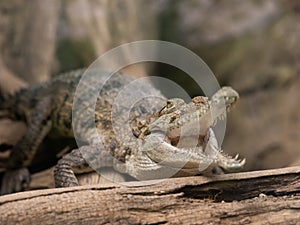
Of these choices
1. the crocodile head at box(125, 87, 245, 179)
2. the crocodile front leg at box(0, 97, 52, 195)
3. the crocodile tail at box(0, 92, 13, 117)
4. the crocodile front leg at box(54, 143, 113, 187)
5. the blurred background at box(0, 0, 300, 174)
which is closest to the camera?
the crocodile head at box(125, 87, 245, 179)

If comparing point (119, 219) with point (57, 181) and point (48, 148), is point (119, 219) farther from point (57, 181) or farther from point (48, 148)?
point (48, 148)

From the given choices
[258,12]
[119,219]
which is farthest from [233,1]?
[119,219]

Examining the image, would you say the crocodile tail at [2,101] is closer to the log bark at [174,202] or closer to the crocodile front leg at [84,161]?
the crocodile front leg at [84,161]

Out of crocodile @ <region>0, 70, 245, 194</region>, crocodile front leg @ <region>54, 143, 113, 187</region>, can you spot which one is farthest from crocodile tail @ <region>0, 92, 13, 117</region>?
crocodile front leg @ <region>54, 143, 113, 187</region>

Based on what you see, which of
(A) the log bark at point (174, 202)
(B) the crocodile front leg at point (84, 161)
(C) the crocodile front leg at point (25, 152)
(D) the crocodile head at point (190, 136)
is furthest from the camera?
(C) the crocodile front leg at point (25, 152)

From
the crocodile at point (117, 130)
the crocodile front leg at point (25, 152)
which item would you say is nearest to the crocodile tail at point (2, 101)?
the crocodile at point (117, 130)

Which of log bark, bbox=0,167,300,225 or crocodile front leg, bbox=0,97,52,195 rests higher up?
crocodile front leg, bbox=0,97,52,195

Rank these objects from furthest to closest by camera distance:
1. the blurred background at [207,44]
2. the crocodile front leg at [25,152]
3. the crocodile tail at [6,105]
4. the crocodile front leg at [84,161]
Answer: the blurred background at [207,44] < the crocodile tail at [6,105] < the crocodile front leg at [25,152] < the crocodile front leg at [84,161]

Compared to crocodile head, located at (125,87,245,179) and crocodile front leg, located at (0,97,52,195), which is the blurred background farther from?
crocodile head, located at (125,87,245,179)

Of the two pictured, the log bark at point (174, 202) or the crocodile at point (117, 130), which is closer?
the log bark at point (174, 202)
